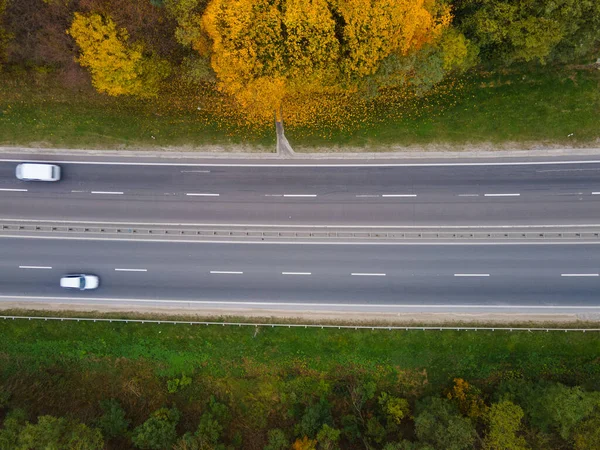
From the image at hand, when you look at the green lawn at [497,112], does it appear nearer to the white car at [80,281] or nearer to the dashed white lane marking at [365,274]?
the dashed white lane marking at [365,274]

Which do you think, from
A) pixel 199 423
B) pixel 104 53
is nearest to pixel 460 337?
pixel 199 423

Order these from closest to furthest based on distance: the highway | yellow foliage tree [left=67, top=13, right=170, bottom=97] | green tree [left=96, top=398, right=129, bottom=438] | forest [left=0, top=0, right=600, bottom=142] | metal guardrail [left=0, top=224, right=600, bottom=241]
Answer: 1. forest [left=0, top=0, right=600, bottom=142]
2. yellow foliage tree [left=67, top=13, right=170, bottom=97]
3. green tree [left=96, top=398, right=129, bottom=438]
4. the highway
5. metal guardrail [left=0, top=224, right=600, bottom=241]

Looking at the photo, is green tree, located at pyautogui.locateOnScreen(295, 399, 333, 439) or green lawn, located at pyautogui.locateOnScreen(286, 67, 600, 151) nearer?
green tree, located at pyautogui.locateOnScreen(295, 399, 333, 439)

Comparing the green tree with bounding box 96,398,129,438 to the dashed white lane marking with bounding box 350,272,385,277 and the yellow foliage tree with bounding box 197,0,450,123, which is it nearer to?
the dashed white lane marking with bounding box 350,272,385,277

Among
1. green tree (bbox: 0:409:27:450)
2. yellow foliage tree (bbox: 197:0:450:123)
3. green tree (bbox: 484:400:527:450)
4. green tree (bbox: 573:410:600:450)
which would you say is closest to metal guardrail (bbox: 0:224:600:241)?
yellow foliage tree (bbox: 197:0:450:123)

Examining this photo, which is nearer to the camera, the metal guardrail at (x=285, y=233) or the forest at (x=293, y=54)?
the forest at (x=293, y=54)

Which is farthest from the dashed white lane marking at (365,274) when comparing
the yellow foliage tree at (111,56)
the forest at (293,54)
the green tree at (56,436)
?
the green tree at (56,436)
